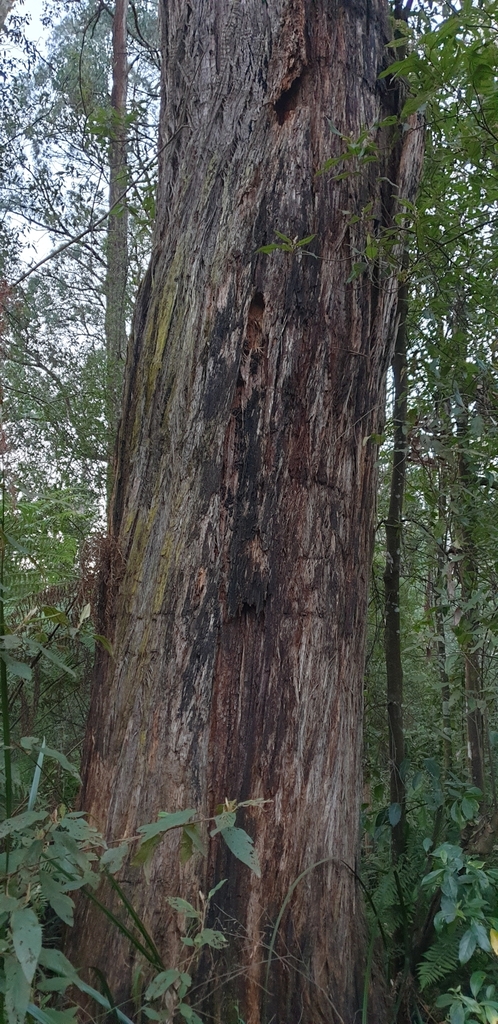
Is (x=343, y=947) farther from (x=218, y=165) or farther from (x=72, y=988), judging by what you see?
(x=218, y=165)

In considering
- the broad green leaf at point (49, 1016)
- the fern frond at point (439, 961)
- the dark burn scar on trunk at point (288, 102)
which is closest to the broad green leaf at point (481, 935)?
the fern frond at point (439, 961)

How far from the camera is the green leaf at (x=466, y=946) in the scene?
5.74 feet

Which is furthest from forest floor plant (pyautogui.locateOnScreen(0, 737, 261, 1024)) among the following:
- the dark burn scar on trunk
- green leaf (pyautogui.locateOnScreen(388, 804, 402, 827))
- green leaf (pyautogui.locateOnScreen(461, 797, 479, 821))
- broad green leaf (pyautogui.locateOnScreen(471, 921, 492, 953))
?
the dark burn scar on trunk

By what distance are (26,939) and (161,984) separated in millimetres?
406

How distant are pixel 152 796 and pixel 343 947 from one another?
65 centimetres

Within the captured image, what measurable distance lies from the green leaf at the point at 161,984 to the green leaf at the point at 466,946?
0.79 metres

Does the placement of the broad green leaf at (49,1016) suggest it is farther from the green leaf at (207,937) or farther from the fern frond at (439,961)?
the fern frond at (439,961)

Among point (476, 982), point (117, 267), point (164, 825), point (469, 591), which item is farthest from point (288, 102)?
point (117, 267)

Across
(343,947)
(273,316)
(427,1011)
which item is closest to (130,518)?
(273,316)

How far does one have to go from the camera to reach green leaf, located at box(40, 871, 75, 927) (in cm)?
129

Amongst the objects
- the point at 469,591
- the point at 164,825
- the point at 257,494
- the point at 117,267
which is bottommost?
the point at 164,825

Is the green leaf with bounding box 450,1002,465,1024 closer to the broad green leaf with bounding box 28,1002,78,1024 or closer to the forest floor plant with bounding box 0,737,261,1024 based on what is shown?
the forest floor plant with bounding box 0,737,261,1024

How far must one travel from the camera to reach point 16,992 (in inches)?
43.6

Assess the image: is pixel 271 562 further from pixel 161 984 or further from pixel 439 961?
pixel 439 961
